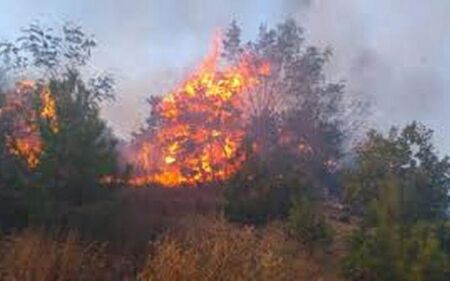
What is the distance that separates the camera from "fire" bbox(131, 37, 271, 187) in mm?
32031

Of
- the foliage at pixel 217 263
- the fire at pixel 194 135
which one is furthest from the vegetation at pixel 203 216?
the fire at pixel 194 135

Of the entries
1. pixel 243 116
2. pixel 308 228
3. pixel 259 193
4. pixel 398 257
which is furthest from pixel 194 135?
pixel 398 257

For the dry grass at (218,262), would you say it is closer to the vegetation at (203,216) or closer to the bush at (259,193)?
the vegetation at (203,216)

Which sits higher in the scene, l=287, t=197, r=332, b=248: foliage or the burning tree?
the burning tree

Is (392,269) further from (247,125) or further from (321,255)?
(247,125)

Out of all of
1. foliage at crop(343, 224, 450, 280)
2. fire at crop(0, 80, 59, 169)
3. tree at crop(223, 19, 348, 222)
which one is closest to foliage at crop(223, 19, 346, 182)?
tree at crop(223, 19, 348, 222)

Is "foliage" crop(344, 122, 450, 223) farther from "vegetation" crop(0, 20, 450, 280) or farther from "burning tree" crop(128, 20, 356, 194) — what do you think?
"burning tree" crop(128, 20, 356, 194)

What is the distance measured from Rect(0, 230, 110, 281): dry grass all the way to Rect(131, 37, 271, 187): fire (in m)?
19.0

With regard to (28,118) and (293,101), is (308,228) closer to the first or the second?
(28,118)

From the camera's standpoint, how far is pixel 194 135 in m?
32.9

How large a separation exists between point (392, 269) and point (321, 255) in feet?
12.5

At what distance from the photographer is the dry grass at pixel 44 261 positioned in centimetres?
1005

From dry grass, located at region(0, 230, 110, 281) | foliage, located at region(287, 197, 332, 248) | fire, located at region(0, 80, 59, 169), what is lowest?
dry grass, located at region(0, 230, 110, 281)

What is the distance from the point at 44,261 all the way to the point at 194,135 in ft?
74.5
